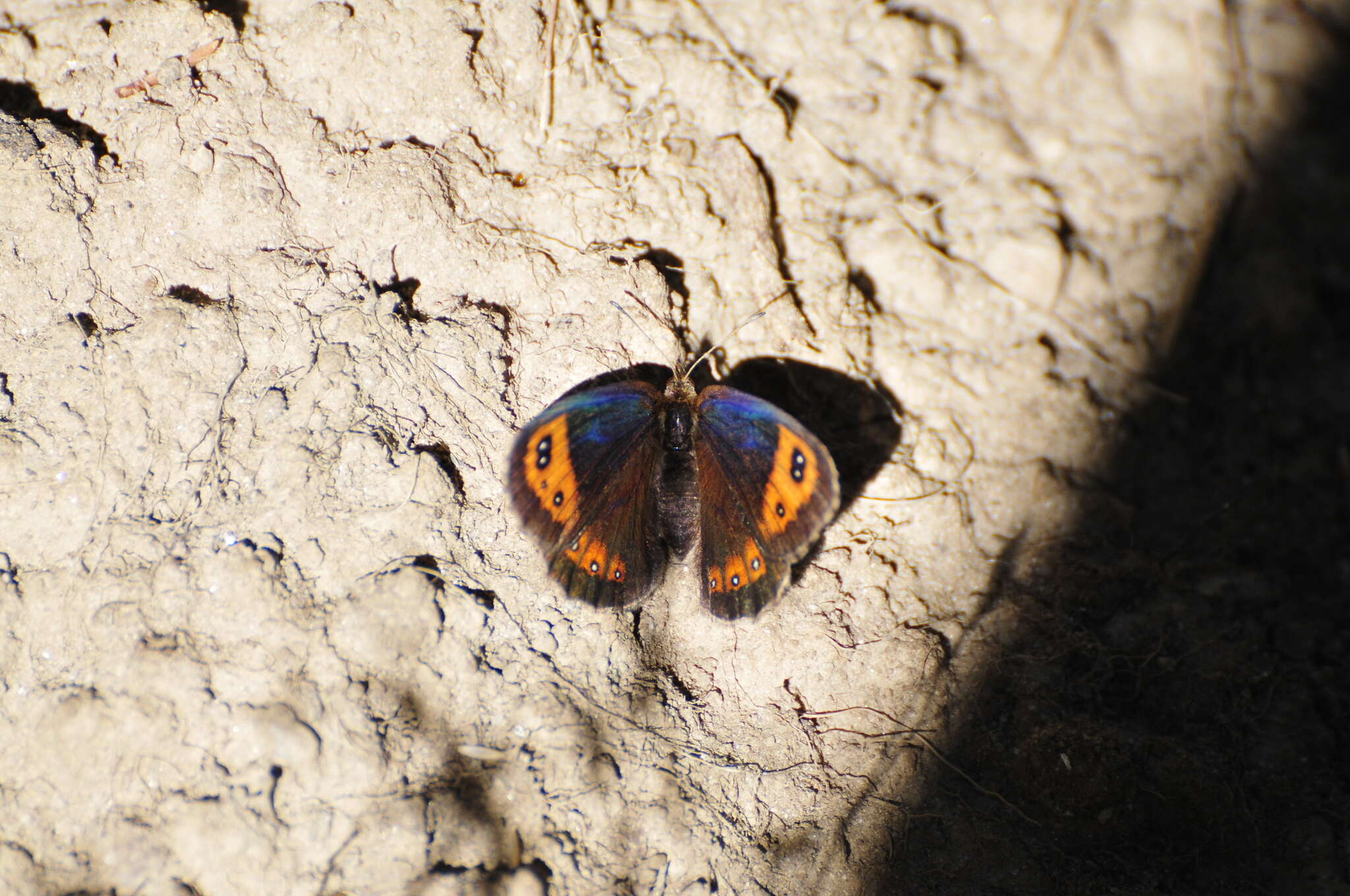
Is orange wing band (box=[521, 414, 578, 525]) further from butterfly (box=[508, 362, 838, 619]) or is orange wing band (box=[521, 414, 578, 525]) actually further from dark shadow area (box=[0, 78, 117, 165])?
dark shadow area (box=[0, 78, 117, 165])

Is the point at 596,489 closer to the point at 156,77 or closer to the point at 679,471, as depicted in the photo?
the point at 679,471

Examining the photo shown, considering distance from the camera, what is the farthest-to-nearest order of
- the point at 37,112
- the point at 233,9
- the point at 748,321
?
the point at 748,321 → the point at 233,9 → the point at 37,112

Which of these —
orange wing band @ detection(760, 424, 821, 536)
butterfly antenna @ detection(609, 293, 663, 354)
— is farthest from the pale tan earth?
orange wing band @ detection(760, 424, 821, 536)

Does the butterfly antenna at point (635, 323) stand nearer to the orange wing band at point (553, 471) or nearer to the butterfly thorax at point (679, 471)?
the butterfly thorax at point (679, 471)

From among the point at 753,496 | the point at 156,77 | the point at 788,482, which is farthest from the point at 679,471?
the point at 156,77

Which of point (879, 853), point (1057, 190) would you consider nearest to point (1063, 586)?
point (879, 853)

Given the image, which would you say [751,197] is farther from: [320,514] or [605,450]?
[320,514]
